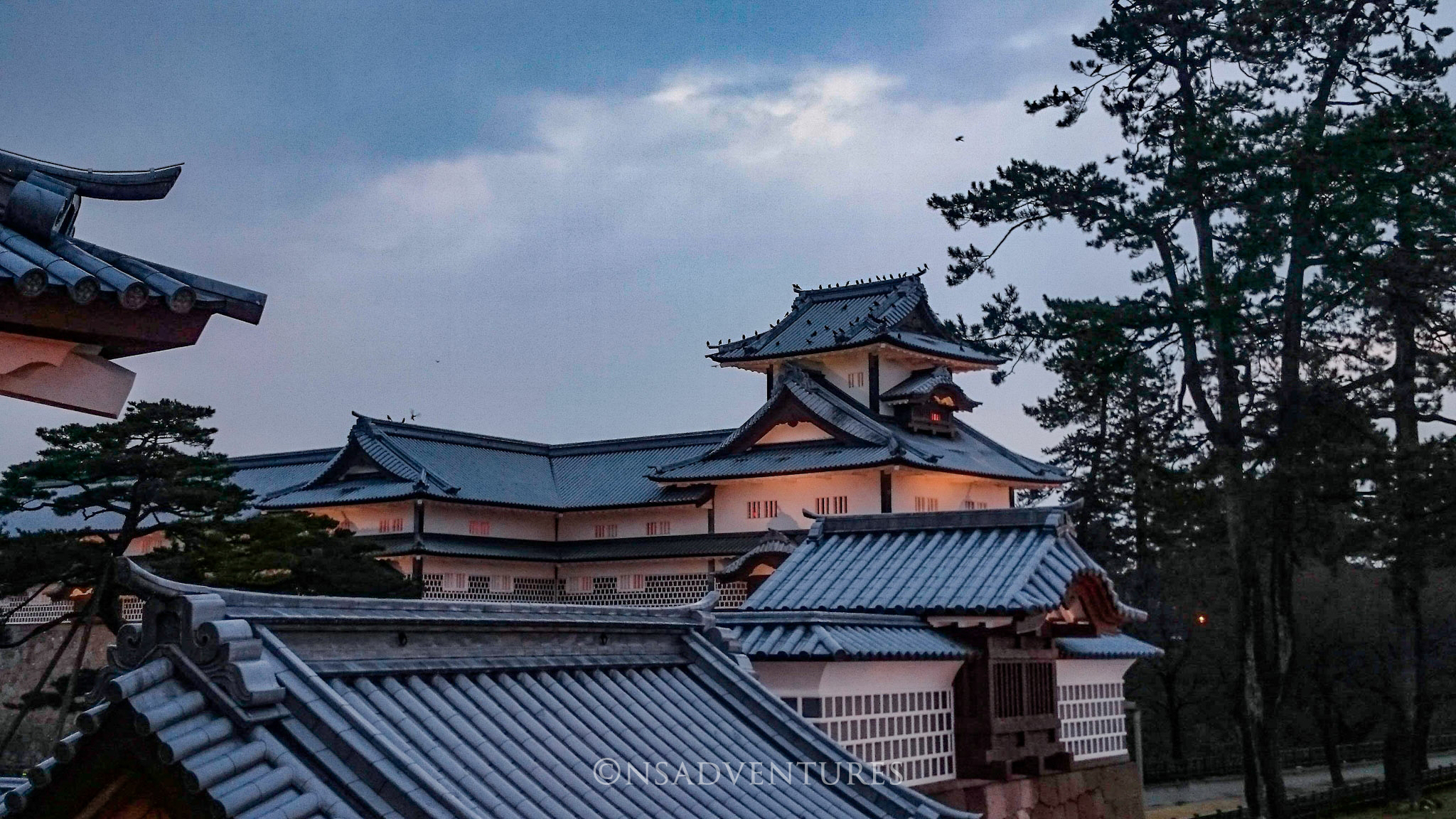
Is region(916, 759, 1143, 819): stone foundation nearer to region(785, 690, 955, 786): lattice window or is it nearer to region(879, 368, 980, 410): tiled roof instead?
region(785, 690, 955, 786): lattice window

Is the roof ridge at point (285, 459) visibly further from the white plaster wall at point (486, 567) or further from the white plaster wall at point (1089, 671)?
the white plaster wall at point (1089, 671)

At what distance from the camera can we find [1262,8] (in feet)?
63.5

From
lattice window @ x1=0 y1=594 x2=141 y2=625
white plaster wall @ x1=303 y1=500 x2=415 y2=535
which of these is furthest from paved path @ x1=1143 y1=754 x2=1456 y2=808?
lattice window @ x1=0 y1=594 x2=141 y2=625

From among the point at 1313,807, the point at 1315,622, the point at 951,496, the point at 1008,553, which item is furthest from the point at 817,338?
the point at 1008,553

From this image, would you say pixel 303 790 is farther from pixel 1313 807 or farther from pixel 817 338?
pixel 817 338

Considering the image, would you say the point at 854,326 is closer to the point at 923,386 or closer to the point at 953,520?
the point at 923,386

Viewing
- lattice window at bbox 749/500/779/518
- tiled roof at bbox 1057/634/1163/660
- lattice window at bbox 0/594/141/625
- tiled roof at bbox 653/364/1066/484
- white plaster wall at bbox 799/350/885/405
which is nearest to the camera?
tiled roof at bbox 1057/634/1163/660

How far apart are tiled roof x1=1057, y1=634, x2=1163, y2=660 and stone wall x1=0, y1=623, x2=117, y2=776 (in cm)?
2876

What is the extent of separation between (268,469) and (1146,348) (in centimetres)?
3900

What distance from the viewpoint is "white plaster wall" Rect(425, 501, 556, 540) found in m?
42.1

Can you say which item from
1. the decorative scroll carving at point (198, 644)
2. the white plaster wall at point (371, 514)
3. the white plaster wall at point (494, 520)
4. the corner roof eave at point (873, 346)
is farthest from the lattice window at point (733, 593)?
the decorative scroll carving at point (198, 644)

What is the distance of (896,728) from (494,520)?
32610mm

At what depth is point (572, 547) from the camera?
1783 inches

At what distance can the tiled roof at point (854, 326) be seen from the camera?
136ft
